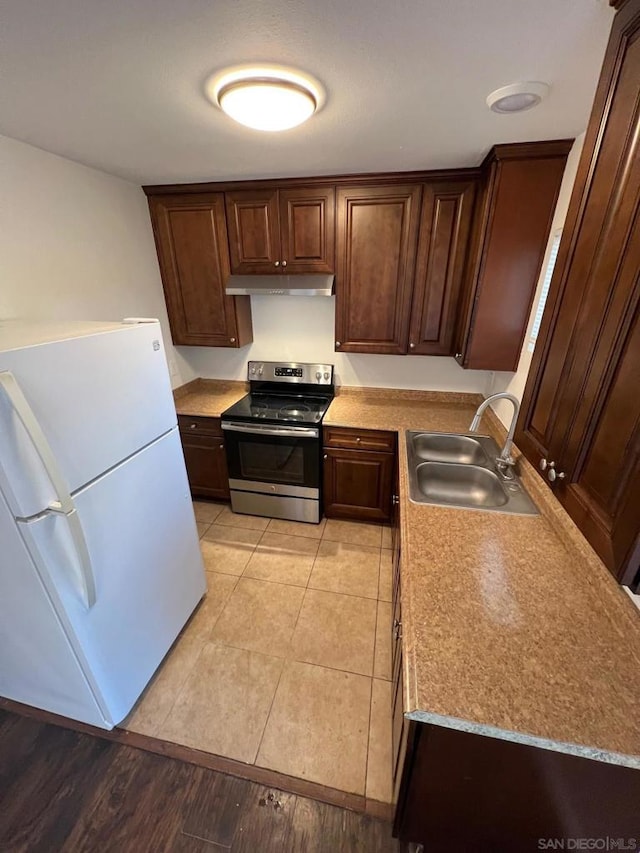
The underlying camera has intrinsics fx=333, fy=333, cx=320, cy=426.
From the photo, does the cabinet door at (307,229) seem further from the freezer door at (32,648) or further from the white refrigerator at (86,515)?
the freezer door at (32,648)

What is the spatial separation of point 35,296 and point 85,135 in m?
0.77

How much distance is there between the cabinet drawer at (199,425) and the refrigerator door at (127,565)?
811 millimetres

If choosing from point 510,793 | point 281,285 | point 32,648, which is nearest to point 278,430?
point 281,285

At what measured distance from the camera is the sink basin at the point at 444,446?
6.41 ft

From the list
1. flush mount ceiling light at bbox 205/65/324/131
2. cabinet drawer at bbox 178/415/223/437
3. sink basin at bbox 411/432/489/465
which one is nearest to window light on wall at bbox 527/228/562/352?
sink basin at bbox 411/432/489/465

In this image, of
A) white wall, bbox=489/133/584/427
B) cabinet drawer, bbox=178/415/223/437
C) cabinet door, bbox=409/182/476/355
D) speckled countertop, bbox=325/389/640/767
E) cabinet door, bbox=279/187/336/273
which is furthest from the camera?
cabinet drawer, bbox=178/415/223/437

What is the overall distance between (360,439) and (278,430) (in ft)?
1.84

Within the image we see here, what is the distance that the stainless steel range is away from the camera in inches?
91.1

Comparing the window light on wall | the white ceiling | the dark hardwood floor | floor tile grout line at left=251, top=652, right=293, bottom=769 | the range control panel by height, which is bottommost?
the dark hardwood floor

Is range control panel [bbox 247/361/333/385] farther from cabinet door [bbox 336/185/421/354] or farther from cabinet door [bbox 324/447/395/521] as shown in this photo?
cabinet door [bbox 324/447/395/521]

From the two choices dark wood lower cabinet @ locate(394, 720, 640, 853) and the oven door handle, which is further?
the oven door handle

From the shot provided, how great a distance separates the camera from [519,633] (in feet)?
2.87

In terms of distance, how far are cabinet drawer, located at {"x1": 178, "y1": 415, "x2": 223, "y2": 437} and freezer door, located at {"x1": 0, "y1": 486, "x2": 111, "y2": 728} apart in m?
1.45

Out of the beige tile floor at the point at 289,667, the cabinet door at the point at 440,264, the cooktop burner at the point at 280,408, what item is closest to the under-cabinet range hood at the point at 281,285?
the cabinet door at the point at 440,264
